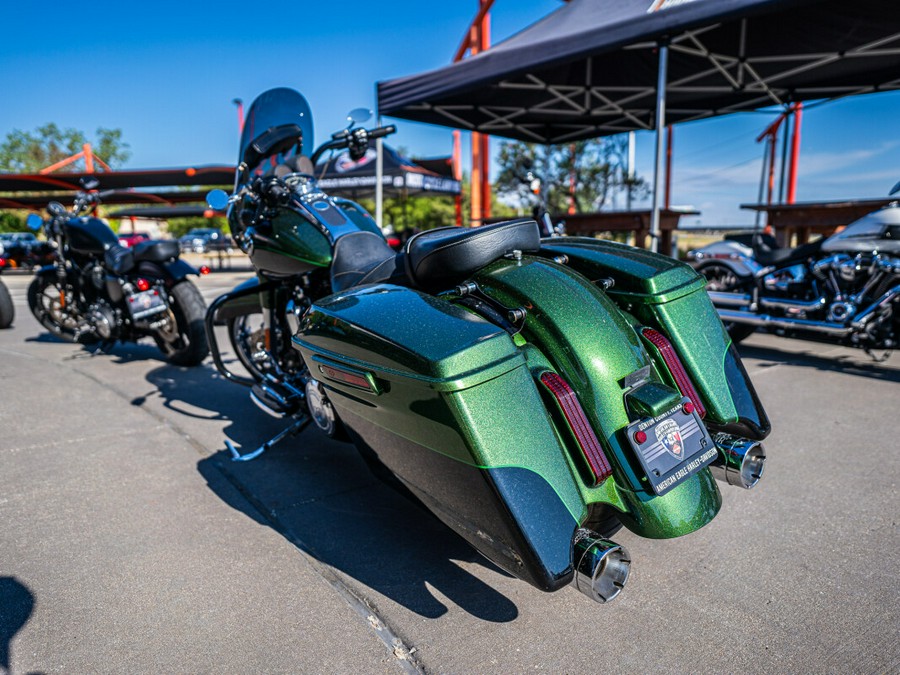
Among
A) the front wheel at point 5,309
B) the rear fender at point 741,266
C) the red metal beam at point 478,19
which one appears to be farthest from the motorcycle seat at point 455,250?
the red metal beam at point 478,19

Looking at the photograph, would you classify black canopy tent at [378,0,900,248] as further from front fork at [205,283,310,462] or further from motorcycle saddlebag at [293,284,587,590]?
motorcycle saddlebag at [293,284,587,590]

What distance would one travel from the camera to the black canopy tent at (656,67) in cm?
556

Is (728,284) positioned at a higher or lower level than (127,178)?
lower

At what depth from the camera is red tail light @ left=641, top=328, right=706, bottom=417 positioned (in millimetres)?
1899

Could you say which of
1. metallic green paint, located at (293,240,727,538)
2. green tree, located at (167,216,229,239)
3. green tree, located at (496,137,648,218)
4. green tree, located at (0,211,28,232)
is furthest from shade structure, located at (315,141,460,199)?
green tree, located at (167,216,229,239)

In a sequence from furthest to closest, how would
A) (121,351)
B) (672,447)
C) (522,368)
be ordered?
(121,351) → (672,447) → (522,368)

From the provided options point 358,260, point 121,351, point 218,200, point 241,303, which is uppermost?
point 218,200

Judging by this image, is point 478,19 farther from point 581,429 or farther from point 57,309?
point 581,429

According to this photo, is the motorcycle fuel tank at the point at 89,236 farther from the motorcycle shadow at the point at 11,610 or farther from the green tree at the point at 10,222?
the green tree at the point at 10,222

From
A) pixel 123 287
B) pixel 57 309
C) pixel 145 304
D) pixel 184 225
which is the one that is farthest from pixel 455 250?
pixel 184 225

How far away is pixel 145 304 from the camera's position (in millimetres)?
4809

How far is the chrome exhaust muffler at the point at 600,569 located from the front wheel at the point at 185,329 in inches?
154

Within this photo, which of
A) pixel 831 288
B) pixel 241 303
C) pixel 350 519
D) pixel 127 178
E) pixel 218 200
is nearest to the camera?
pixel 350 519

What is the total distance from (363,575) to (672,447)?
1062 mm
